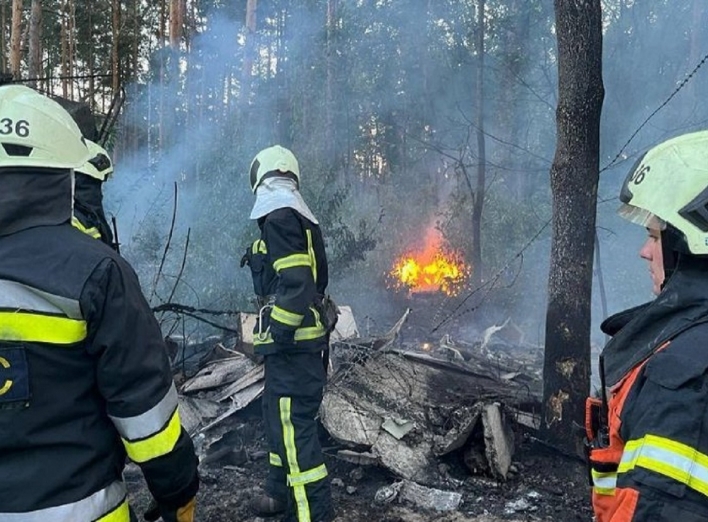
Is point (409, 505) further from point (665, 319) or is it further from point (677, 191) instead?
point (677, 191)

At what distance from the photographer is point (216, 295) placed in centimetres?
1009

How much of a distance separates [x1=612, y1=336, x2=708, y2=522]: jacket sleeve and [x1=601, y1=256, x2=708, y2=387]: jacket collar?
121 mm

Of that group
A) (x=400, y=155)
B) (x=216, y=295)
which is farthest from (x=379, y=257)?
(x=400, y=155)

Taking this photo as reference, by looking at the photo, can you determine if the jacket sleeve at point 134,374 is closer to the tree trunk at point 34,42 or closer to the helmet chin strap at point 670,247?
the helmet chin strap at point 670,247

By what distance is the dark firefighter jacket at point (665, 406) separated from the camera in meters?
1.44

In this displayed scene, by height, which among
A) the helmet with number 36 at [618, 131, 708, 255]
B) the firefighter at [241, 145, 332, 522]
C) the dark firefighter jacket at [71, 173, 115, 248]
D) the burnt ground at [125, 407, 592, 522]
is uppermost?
the helmet with number 36 at [618, 131, 708, 255]

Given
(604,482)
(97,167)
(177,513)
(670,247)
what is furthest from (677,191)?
(97,167)

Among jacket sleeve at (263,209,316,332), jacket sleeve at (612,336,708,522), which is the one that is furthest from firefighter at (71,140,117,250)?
jacket sleeve at (612,336,708,522)

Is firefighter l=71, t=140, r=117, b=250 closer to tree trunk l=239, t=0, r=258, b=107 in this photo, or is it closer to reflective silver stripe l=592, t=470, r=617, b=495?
reflective silver stripe l=592, t=470, r=617, b=495

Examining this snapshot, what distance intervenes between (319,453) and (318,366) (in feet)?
2.09

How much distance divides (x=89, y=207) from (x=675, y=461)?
4.21 meters

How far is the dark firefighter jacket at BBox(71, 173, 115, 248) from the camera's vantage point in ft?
14.3

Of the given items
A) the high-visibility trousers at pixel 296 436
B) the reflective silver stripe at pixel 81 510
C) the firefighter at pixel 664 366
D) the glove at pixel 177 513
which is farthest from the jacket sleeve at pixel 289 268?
the firefighter at pixel 664 366

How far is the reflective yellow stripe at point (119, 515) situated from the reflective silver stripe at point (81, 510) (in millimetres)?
15
